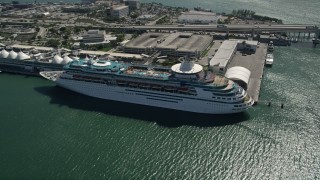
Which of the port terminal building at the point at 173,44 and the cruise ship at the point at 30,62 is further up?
the port terminal building at the point at 173,44

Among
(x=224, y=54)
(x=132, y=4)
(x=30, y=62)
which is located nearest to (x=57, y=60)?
(x=30, y=62)

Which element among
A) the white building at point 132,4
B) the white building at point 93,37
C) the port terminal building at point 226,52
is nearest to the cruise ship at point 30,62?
the white building at point 93,37

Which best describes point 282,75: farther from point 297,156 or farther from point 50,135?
point 50,135

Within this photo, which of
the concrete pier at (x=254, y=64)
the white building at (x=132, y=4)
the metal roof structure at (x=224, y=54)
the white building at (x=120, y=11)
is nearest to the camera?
the concrete pier at (x=254, y=64)

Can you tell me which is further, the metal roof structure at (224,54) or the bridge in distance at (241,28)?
the bridge in distance at (241,28)

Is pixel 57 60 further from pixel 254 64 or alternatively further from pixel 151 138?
pixel 254 64

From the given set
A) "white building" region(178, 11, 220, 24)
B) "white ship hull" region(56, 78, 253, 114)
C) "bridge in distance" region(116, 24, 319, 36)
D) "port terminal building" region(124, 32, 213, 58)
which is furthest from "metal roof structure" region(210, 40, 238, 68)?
"white building" region(178, 11, 220, 24)

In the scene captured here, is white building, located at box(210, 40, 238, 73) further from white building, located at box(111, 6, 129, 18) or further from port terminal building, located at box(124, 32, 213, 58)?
white building, located at box(111, 6, 129, 18)

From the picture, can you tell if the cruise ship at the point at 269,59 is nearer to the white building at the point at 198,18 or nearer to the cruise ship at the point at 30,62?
the white building at the point at 198,18
